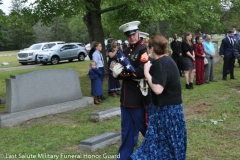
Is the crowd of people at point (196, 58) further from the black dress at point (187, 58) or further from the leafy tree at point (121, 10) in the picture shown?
the leafy tree at point (121, 10)

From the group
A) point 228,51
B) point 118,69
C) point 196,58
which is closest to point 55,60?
point 196,58

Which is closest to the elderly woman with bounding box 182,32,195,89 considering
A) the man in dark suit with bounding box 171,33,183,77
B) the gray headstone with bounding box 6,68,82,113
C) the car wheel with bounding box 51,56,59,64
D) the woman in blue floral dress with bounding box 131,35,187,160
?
the man in dark suit with bounding box 171,33,183,77

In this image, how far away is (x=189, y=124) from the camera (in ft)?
21.2

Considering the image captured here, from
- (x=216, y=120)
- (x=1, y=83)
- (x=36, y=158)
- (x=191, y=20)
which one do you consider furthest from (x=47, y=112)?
(x=191, y=20)

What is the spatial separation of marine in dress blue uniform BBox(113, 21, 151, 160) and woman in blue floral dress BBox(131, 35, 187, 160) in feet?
0.98

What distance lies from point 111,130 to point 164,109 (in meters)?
2.45

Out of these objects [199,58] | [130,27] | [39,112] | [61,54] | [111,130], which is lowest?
[111,130]

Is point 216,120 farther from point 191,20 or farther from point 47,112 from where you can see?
point 191,20

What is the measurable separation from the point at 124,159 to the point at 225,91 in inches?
244

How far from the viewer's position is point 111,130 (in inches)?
246

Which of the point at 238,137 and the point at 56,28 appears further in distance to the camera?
the point at 56,28

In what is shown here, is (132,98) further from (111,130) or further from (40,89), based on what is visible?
(40,89)

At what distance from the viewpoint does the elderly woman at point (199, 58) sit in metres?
11.0

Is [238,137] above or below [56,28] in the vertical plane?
below
